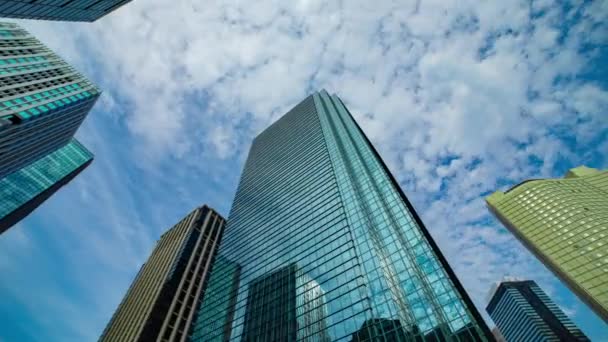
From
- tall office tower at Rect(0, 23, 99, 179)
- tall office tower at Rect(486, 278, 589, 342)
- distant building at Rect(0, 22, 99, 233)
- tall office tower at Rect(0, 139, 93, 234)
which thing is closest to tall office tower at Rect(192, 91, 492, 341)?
tall office tower at Rect(0, 23, 99, 179)

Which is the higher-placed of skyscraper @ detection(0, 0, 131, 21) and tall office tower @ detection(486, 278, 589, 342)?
tall office tower @ detection(486, 278, 589, 342)

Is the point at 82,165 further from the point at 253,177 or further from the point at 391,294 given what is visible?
the point at 391,294

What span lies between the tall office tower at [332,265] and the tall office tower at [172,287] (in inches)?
908

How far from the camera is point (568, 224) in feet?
312

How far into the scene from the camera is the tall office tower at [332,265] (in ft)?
112

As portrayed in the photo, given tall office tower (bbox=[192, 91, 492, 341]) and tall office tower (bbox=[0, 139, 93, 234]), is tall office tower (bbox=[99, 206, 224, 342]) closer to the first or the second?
tall office tower (bbox=[192, 91, 492, 341])

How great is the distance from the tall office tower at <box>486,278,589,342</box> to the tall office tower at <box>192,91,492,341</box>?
556ft

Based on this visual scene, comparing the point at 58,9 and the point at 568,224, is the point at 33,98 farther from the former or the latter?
the point at 568,224

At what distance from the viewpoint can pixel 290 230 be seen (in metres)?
58.3

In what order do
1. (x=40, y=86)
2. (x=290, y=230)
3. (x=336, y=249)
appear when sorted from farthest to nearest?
(x=40, y=86), (x=290, y=230), (x=336, y=249)

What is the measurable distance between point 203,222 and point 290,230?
206ft

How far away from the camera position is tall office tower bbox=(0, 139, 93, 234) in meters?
92.4

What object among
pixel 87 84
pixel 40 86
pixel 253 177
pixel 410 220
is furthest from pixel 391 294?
pixel 87 84

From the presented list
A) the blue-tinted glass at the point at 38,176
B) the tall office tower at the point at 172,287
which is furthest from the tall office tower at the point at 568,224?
the blue-tinted glass at the point at 38,176
